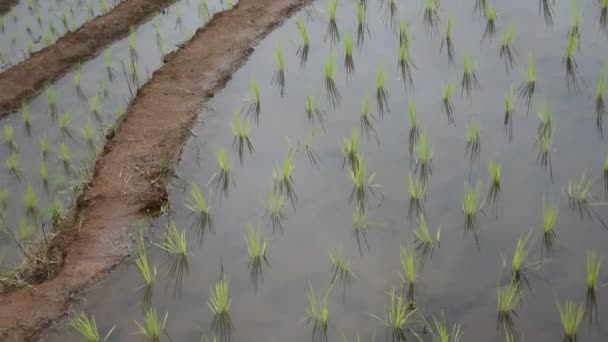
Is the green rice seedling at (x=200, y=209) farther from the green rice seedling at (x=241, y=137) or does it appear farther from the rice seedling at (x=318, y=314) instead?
the rice seedling at (x=318, y=314)

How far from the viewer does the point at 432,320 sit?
2.49 metres

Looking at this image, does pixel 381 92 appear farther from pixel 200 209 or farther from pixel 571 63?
pixel 200 209

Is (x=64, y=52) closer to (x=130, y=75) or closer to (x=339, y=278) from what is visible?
(x=130, y=75)

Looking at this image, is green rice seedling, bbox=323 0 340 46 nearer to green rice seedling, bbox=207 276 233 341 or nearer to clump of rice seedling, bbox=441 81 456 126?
clump of rice seedling, bbox=441 81 456 126

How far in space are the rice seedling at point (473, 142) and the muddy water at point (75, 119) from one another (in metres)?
2.02

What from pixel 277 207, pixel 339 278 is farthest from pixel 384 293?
pixel 277 207

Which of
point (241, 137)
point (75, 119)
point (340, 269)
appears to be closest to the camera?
point (340, 269)

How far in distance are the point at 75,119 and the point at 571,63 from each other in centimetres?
295

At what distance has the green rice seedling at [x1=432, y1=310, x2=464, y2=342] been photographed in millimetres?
2383

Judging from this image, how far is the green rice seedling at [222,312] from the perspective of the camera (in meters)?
2.60

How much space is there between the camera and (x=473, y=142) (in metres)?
3.36

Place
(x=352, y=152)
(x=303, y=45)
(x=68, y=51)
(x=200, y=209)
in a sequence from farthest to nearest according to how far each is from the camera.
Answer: (x=68, y=51)
(x=303, y=45)
(x=352, y=152)
(x=200, y=209)

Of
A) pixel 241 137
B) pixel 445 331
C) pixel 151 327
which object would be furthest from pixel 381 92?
pixel 151 327

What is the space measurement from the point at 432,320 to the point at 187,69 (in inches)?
111
